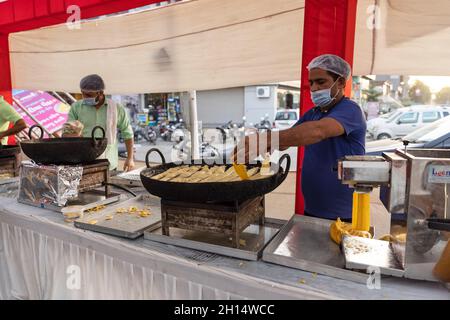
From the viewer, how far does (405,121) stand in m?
11.8

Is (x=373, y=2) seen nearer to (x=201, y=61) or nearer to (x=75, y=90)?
(x=201, y=61)

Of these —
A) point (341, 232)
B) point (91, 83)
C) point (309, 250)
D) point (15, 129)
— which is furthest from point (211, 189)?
point (15, 129)

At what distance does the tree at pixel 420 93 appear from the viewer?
29633mm

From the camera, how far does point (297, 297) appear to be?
1.18 metres

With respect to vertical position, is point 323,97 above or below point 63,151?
above

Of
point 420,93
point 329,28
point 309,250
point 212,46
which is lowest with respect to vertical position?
point 309,250

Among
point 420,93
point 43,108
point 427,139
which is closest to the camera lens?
point 427,139

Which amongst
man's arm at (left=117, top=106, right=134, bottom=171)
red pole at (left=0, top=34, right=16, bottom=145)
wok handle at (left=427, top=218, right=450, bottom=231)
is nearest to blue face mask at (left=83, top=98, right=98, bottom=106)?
Answer: man's arm at (left=117, top=106, right=134, bottom=171)

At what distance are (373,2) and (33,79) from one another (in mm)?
5277

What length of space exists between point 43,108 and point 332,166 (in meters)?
8.36

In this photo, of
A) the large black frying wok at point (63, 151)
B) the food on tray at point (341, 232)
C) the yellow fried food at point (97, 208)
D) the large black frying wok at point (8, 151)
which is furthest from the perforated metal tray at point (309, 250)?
the large black frying wok at point (8, 151)

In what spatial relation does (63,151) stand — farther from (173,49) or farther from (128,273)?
(173,49)

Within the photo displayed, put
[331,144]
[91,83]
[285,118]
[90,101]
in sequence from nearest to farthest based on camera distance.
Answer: [331,144]
[91,83]
[90,101]
[285,118]
